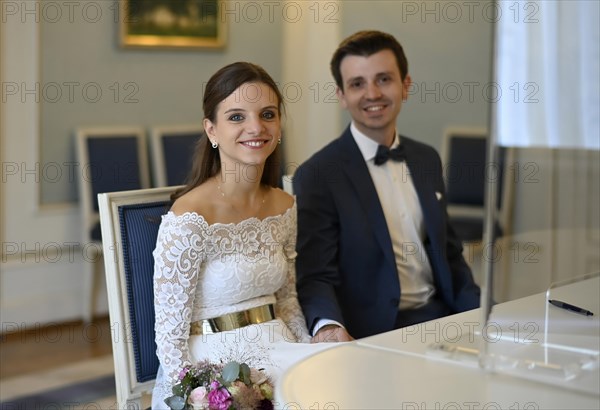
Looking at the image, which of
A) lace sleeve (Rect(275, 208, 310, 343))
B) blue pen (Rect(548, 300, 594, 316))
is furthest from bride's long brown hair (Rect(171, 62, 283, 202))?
blue pen (Rect(548, 300, 594, 316))

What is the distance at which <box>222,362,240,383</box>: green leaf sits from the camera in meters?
1.94

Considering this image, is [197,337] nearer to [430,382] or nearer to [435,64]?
[430,382]

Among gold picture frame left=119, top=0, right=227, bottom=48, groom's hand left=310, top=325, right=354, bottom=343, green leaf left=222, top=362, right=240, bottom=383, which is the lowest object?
groom's hand left=310, top=325, right=354, bottom=343

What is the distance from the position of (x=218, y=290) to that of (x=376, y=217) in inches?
27.2

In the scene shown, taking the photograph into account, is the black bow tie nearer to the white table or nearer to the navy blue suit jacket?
the navy blue suit jacket

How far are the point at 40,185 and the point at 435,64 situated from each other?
2.66 meters

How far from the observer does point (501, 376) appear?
5.44 feet

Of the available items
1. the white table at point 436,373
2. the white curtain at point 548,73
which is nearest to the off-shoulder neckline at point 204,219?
the white table at point 436,373

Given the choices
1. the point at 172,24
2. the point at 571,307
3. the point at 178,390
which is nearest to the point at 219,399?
the point at 178,390

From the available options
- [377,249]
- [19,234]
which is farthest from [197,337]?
[19,234]

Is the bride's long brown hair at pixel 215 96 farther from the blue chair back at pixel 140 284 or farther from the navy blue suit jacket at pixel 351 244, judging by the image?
the navy blue suit jacket at pixel 351 244

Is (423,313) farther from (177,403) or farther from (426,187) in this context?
(177,403)

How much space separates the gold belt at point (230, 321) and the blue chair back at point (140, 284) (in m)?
0.12

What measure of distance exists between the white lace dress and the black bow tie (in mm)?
523
